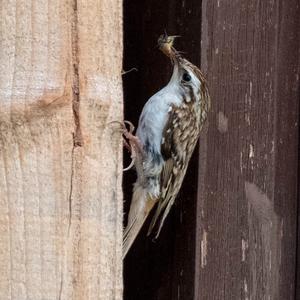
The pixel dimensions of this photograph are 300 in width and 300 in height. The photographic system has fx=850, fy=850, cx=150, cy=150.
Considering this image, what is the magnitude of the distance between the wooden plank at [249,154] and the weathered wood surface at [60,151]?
1.99 ft

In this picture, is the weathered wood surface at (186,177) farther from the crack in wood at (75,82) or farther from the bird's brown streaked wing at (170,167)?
the crack in wood at (75,82)

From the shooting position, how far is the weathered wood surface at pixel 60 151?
4.40 feet

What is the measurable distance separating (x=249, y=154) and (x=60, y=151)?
2.82 ft

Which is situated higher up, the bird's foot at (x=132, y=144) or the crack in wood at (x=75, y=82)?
the crack in wood at (x=75, y=82)

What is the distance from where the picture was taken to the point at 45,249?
4.48 ft

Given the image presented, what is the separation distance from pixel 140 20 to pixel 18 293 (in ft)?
3.57

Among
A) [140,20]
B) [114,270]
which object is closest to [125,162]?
[140,20]

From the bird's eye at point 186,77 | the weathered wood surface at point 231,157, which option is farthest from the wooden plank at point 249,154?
the bird's eye at point 186,77

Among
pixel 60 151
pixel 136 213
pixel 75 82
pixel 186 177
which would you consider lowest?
pixel 136 213

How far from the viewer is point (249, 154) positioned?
7.03 feet

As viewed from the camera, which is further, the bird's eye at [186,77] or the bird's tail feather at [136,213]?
the bird's eye at [186,77]

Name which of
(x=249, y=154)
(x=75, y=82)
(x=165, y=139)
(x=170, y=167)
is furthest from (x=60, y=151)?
(x=165, y=139)

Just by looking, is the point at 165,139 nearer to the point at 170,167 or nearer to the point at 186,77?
the point at 170,167

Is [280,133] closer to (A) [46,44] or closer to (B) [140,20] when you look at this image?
(B) [140,20]
